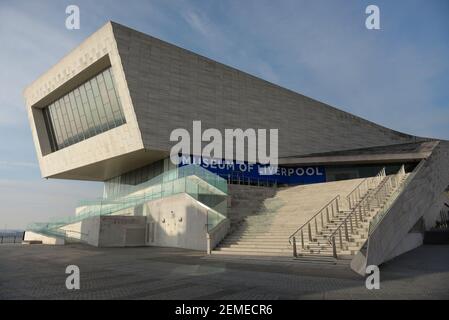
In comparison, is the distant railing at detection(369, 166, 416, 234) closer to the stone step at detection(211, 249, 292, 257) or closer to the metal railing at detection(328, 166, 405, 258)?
the metal railing at detection(328, 166, 405, 258)

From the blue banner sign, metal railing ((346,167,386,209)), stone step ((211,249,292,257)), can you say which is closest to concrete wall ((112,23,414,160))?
the blue banner sign

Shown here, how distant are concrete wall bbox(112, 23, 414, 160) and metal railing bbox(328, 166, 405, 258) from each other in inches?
696

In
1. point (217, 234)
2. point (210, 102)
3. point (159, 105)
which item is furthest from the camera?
point (210, 102)

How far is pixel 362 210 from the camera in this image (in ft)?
48.5

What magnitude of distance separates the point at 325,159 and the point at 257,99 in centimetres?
955

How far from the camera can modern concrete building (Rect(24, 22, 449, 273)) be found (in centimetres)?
Answer: 1548

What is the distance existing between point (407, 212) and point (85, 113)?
30622 millimetres

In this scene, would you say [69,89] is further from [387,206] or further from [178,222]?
[387,206]

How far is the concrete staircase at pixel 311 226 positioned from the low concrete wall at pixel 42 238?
1767 centimetres

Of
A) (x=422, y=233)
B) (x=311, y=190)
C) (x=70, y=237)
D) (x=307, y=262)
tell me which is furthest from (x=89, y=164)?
(x=422, y=233)

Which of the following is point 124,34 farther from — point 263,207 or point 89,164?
point 263,207

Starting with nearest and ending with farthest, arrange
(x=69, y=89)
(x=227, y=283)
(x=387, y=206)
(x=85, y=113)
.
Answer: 1. (x=227, y=283)
2. (x=387, y=206)
3. (x=85, y=113)
4. (x=69, y=89)

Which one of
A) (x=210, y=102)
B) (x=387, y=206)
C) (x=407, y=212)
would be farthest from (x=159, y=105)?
(x=387, y=206)

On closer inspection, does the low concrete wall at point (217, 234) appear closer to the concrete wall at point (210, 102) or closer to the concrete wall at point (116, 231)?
the concrete wall at point (116, 231)
